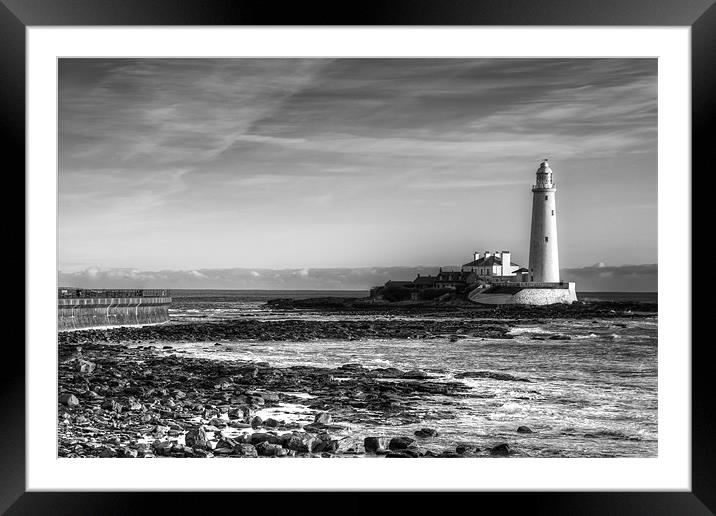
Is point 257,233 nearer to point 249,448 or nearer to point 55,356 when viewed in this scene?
point 249,448

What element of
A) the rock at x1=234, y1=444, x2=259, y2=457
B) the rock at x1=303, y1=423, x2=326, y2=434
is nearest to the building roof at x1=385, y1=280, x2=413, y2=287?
the rock at x1=303, y1=423, x2=326, y2=434

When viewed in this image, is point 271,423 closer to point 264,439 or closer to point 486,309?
point 264,439

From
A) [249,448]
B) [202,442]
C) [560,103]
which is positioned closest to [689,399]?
→ [249,448]

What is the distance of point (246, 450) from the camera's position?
175 inches

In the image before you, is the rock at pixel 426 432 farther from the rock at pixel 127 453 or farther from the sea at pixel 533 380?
the rock at pixel 127 453

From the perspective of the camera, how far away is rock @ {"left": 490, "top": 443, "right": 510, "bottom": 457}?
5.14 m

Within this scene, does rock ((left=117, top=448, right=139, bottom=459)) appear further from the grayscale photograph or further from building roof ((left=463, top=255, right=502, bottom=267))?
building roof ((left=463, top=255, right=502, bottom=267))

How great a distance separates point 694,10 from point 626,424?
5519mm

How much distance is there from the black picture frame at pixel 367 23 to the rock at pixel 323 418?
2.94 meters

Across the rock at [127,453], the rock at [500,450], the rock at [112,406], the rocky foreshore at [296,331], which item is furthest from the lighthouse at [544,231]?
the rock at [127,453]

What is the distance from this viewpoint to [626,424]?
23.9 ft

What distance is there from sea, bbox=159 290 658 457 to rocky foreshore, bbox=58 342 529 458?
230 mm

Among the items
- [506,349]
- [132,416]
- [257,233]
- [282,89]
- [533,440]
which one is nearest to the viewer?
[132,416]

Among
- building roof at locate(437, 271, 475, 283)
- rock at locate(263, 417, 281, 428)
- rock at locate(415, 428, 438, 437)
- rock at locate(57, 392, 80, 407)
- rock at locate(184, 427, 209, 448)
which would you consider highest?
building roof at locate(437, 271, 475, 283)
